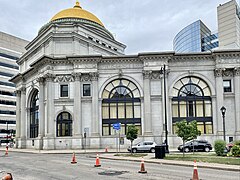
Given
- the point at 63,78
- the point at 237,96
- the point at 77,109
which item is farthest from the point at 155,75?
the point at 63,78

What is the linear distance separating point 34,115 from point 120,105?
16.4m

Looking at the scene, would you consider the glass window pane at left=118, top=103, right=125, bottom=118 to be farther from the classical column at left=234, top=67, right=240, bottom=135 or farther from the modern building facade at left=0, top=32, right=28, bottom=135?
the modern building facade at left=0, top=32, right=28, bottom=135

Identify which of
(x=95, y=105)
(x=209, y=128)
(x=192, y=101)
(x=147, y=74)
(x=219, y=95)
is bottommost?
(x=209, y=128)

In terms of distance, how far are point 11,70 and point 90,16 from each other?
57754 millimetres

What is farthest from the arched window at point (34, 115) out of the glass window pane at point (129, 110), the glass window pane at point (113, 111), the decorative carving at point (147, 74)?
the decorative carving at point (147, 74)

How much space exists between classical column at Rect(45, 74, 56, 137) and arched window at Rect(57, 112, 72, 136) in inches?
37.3

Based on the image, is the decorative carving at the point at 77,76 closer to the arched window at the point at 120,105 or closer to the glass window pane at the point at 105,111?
the arched window at the point at 120,105

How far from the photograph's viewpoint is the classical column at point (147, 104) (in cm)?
4406

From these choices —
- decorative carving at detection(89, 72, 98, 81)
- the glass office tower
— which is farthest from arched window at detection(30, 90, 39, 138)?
the glass office tower

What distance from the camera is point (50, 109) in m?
46.0

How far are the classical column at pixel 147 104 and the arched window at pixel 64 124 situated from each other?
11.1 metres

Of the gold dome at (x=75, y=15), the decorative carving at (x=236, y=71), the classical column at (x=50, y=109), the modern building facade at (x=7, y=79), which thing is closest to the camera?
the decorative carving at (x=236, y=71)

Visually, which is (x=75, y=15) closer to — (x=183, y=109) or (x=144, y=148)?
(x=183, y=109)

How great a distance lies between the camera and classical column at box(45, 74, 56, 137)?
4559cm
